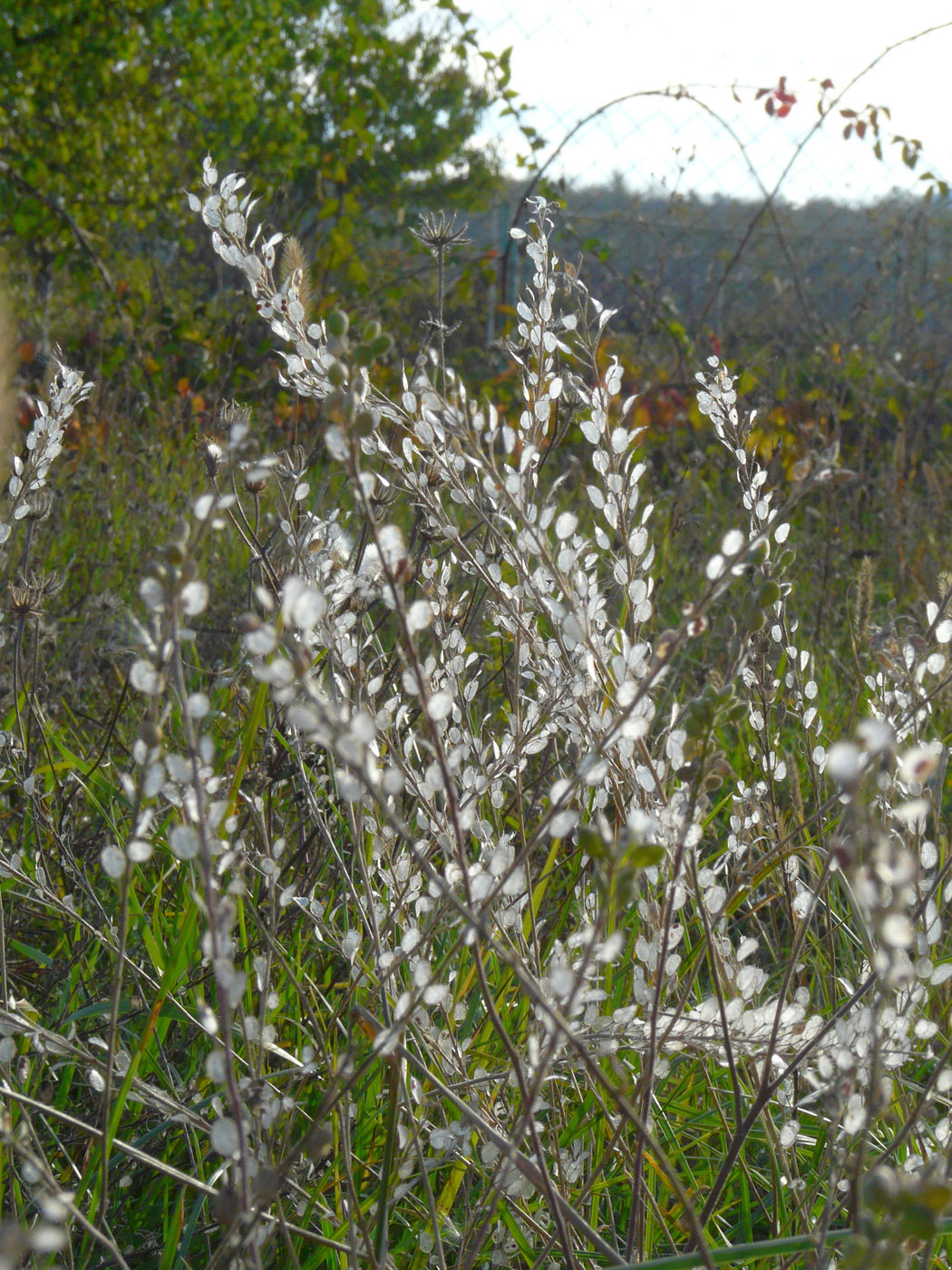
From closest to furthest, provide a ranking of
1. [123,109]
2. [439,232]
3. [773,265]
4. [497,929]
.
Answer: [497,929]
[439,232]
[123,109]
[773,265]

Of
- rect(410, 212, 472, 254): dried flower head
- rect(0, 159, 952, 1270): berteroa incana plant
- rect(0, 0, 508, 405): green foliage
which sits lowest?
rect(0, 159, 952, 1270): berteroa incana plant

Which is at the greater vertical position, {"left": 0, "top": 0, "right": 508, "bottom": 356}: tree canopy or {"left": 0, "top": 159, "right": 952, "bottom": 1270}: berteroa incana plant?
{"left": 0, "top": 0, "right": 508, "bottom": 356}: tree canopy

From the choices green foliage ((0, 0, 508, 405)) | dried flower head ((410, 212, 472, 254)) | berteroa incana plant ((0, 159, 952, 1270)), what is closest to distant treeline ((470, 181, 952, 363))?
green foliage ((0, 0, 508, 405))

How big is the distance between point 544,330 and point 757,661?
467 millimetres

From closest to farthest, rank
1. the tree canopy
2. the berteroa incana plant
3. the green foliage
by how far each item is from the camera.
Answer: the berteroa incana plant
the green foliage
the tree canopy

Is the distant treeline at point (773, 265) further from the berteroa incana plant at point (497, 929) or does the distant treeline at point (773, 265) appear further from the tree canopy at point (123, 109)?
the berteroa incana plant at point (497, 929)

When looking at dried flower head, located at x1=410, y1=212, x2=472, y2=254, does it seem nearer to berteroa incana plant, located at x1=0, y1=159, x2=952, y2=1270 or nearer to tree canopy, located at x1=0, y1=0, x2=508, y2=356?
berteroa incana plant, located at x1=0, y1=159, x2=952, y2=1270

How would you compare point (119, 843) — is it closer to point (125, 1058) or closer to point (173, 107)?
point (125, 1058)

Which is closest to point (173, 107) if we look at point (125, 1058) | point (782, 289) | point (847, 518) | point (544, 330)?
point (782, 289)

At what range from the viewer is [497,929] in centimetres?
104

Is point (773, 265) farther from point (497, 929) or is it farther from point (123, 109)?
point (497, 929)

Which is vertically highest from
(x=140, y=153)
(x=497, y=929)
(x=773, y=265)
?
(x=773, y=265)

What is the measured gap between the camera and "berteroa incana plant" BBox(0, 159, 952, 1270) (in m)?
0.64

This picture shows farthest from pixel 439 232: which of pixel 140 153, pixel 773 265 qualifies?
pixel 773 265
